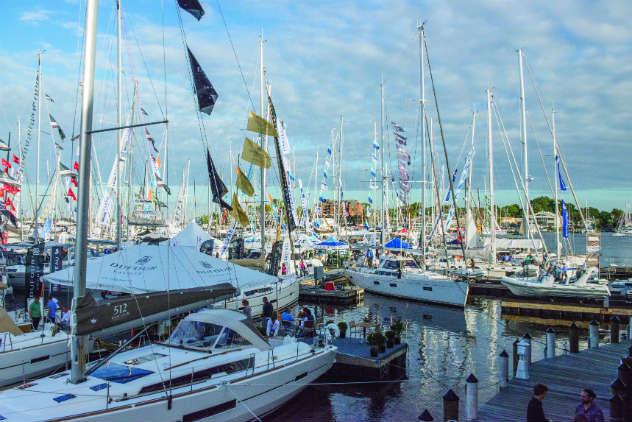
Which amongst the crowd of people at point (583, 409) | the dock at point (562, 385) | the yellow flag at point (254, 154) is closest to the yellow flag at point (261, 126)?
the yellow flag at point (254, 154)

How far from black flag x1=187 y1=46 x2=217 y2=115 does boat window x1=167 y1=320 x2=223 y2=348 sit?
20.0 feet

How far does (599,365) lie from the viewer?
14414 mm

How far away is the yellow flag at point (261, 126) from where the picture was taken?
52.9 ft

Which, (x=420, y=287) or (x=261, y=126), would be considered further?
(x=420, y=287)

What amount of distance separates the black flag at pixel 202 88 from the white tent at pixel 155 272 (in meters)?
5.91

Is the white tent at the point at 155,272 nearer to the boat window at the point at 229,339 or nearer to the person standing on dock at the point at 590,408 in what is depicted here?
the boat window at the point at 229,339

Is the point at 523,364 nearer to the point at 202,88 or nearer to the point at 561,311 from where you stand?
the point at 202,88

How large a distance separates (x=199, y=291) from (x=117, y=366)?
9.93ft

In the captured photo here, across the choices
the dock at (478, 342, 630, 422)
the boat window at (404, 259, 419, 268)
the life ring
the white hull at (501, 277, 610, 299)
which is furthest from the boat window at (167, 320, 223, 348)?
the boat window at (404, 259, 419, 268)

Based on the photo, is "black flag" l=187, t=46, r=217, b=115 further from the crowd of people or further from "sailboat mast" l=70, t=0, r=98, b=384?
the crowd of people

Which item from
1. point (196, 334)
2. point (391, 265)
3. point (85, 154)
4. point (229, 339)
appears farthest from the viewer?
point (391, 265)

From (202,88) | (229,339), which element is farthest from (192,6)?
(229,339)

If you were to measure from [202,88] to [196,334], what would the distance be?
6881 millimetres

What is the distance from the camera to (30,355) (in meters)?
15.1
